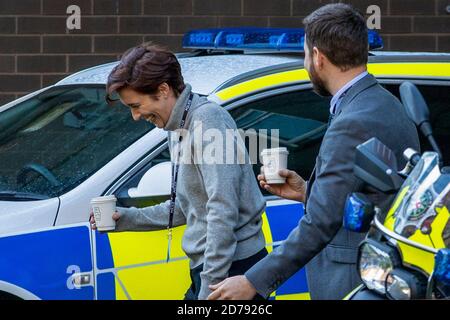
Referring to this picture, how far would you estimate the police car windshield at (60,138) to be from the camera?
4480mm

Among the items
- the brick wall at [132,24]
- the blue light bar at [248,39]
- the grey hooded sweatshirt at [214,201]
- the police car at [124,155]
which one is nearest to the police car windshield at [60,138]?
the police car at [124,155]

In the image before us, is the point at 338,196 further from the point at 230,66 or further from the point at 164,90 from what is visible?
the point at 230,66

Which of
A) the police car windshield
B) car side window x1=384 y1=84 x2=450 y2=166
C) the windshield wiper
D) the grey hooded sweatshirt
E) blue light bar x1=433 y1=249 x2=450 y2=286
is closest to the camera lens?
blue light bar x1=433 y1=249 x2=450 y2=286

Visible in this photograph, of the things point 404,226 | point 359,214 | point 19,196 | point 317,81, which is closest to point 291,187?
point 317,81

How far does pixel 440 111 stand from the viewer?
4.96 meters

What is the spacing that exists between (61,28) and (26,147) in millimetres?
3943

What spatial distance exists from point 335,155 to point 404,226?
0.53 m

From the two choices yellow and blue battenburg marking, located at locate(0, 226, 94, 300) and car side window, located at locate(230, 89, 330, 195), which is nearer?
yellow and blue battenburg marking, located at locate(0, 226, 94, 300)

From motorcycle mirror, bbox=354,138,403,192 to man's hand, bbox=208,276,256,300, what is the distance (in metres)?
0.58

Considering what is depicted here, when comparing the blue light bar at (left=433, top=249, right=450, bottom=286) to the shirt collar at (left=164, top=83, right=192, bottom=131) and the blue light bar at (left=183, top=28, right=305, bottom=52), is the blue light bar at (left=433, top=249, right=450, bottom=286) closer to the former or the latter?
the shirt collar at (left=164, top=83, right=192, bottom=131)

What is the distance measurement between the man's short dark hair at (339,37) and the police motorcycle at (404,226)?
1.48 ft

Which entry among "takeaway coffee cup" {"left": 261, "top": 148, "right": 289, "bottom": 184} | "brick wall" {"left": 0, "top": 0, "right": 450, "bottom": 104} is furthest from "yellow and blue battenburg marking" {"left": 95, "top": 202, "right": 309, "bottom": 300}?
"brick wall" {"left": 0, "top": 0, "right": 450, "bottom": 104}

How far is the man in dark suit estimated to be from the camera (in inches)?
124
